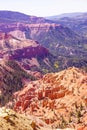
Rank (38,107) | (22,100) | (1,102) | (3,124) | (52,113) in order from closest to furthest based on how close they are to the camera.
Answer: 1. (3,124)
2. (52,113)
3. (38,107)
4. (22,100)
5. (1,102)

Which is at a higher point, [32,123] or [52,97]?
[32,123]

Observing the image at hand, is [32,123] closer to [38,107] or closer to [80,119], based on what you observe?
[80,119]

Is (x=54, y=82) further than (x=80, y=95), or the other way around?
(x=54, y=82)

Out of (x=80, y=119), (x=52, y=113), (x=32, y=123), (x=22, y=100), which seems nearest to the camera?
(x=32, y=123)

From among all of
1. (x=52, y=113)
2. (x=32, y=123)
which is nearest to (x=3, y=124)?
(x=32, y=123)

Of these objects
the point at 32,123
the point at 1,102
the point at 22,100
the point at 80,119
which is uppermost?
the point at 32,123

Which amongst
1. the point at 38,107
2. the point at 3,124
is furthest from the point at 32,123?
the point at 38,107
